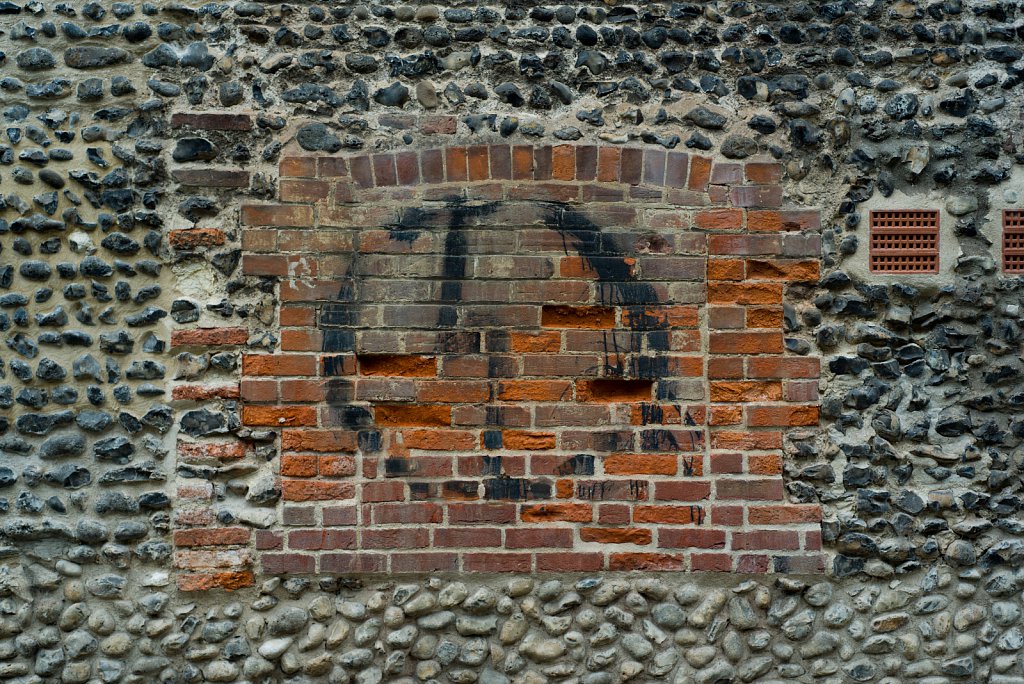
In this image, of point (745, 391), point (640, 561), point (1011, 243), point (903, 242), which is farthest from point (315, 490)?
point (1011, 243)

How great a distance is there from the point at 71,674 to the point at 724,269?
2678 millimetres

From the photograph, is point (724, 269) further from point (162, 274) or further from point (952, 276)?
point (162, 274)

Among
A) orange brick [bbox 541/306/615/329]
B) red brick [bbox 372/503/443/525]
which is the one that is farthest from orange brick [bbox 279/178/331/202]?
red brick [bbox 372/503/443/525]

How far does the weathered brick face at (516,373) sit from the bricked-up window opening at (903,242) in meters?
0.44

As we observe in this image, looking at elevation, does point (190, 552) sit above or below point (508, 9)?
below

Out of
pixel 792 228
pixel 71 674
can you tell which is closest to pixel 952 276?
pixel 792 228

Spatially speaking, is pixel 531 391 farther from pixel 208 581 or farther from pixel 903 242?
pixel 903 242

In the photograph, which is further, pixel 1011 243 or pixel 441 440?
pixel 1011 243

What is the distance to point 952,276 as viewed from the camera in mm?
3004

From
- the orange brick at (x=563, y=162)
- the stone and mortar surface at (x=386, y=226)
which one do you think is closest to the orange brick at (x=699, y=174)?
the stone and mortar surface at (x=386, y=226)

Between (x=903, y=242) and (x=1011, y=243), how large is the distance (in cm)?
41

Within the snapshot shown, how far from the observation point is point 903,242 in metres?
2.98

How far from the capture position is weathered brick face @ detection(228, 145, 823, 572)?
9.52ft

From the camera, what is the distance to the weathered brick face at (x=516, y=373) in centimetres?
290
